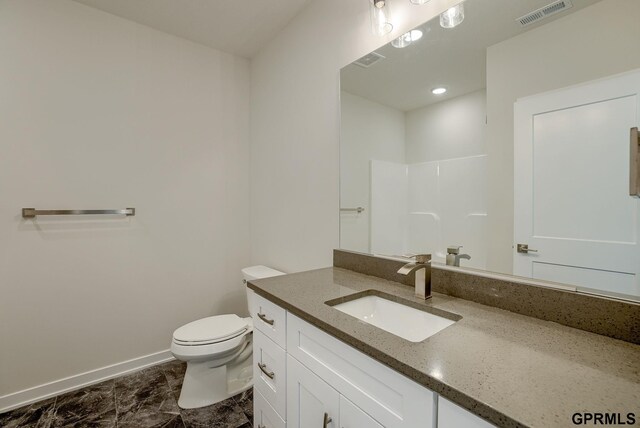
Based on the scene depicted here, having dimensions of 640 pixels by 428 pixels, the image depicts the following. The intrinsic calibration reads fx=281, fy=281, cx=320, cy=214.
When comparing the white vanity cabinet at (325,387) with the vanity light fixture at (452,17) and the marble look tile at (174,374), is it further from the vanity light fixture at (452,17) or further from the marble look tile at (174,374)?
the vanity light fixture at (452,17)

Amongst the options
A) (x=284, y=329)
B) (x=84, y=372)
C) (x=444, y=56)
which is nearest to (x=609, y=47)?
(x=444, y=56)

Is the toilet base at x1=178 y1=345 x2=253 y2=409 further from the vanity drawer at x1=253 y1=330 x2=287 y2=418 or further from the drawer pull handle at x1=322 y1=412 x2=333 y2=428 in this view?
the drawer pull handle at x1=322 y1=412 x2=333 y2=428

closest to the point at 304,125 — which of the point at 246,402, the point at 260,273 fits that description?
the point at 260,273

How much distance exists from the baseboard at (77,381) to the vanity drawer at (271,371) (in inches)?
53.8

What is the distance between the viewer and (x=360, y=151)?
1.54 metres

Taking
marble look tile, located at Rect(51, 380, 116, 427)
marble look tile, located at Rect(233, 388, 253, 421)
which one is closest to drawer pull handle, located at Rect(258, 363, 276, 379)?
marble look tile, located at Rect(233, 388, 253, 421)

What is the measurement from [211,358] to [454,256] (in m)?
1.47

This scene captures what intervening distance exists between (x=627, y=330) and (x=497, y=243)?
38cm

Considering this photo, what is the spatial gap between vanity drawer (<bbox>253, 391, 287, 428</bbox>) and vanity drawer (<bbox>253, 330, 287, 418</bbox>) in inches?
1.0

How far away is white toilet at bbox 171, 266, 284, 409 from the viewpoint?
1.62 metres

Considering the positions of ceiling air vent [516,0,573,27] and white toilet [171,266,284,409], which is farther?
white toilet [171,266,284,409]

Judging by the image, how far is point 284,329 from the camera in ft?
3.43

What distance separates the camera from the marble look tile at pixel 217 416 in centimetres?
156

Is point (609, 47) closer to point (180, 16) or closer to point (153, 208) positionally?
point (180, 16)
